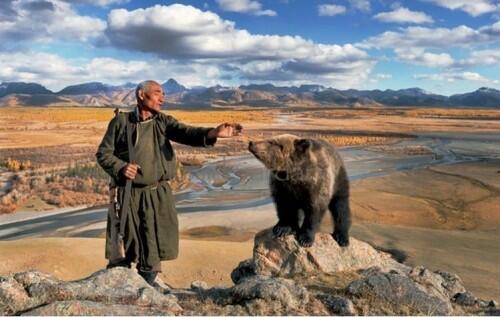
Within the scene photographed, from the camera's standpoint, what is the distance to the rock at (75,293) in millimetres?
5160

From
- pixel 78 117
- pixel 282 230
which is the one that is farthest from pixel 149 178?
pixel 78 117

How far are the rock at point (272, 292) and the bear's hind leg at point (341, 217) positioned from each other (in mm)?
2256

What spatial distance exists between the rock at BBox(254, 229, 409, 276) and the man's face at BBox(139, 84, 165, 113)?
3.23m

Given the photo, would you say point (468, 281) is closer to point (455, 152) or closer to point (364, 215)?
point (364, 215)

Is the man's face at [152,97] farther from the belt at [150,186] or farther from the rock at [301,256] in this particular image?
the rock at [301,256]

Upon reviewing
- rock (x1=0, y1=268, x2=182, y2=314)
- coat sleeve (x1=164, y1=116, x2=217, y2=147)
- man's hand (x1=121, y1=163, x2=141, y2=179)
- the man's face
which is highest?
the man's face

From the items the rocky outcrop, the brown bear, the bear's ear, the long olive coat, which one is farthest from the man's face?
the bear's ear

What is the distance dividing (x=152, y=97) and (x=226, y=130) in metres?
0.88

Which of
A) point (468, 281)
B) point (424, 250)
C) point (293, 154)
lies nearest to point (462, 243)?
point (424, 250)

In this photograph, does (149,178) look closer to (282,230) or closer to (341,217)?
(282,230)

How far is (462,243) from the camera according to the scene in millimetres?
17109

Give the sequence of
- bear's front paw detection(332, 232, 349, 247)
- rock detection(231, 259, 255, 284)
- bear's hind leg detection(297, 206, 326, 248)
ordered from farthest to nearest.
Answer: rock detection(231, 259, 255, 284), bear's front paw detection(332, 232, 349, 247), bear's hind leg detection(297, 206, 326, 248)

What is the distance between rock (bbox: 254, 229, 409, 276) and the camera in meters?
7.97

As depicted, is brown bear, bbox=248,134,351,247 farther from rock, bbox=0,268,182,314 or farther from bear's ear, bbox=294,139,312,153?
rock, bbox=0,268,182,314
